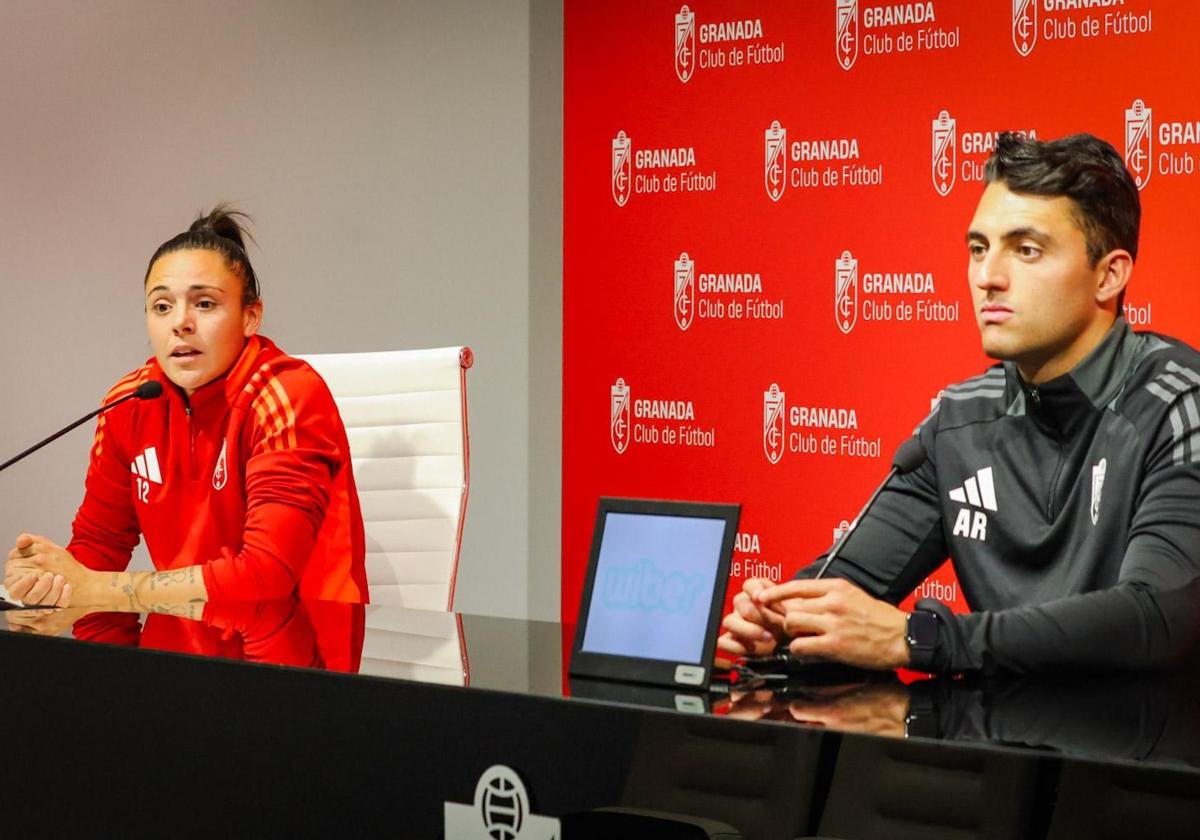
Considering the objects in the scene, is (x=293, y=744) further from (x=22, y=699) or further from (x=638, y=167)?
(x=638, y=167)

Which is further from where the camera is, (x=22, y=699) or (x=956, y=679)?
(x=22, y=699)

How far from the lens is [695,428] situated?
394cm

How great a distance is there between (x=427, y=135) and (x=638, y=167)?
0.73 m

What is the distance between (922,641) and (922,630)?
1cm

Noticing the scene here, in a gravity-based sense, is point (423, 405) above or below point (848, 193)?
below

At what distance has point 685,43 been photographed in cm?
390

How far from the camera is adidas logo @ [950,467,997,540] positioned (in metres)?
1.81

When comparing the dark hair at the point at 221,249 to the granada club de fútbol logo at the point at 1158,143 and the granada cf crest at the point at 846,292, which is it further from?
the granada club de fútbol logo at the point at 1158,143

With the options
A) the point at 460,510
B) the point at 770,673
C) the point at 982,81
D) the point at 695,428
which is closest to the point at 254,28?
the point at 695,428

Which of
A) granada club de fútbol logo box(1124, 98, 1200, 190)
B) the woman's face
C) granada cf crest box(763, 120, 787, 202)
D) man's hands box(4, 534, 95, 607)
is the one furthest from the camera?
granada cf crest box(763, 120, 787, 202)

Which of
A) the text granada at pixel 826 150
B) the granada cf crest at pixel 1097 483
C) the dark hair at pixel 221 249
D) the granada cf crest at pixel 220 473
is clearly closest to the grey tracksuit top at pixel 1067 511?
the granada cf crest at pixel 1097 483

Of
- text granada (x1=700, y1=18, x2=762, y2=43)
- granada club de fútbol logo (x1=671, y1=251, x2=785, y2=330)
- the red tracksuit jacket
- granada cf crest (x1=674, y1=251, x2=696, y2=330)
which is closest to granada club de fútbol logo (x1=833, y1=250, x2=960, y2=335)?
granada club de fútbol logo (x1=671, y1=251, x2=785, y2=330)

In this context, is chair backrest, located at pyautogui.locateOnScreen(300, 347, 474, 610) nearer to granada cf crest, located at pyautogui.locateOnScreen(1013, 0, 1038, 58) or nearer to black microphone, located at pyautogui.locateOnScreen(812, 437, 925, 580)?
black microphone, located at pyautogui.locateOnScreen(812, 437, 925, 580)

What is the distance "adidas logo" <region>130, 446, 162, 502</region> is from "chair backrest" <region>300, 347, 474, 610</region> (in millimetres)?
353
